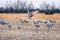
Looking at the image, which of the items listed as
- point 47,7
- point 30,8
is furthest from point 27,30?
point 47,7

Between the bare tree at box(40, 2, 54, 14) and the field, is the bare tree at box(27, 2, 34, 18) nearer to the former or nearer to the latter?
the field

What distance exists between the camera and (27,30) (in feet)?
11.1

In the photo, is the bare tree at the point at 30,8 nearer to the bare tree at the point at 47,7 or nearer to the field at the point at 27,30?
the field at the point at 27,30

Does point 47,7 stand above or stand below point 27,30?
above

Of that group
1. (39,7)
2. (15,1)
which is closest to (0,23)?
(15,1)

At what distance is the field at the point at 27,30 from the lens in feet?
11.0

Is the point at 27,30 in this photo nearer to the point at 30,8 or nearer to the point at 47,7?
the point at 30,8

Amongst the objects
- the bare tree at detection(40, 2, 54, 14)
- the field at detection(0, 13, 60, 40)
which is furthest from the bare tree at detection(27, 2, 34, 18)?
the bare tree at detection(40, 2, 54, 14)

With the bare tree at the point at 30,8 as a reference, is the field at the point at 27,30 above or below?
below

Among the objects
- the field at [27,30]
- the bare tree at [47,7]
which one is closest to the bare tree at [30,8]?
the field at [27,30]

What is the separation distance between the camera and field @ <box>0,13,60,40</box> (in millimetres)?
3354

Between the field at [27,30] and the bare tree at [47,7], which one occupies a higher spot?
the bare tree at [47,7]

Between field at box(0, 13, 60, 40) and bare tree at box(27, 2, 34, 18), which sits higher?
bare tree at box(27, 2, 34, 18)

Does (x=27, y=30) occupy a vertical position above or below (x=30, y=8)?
below
